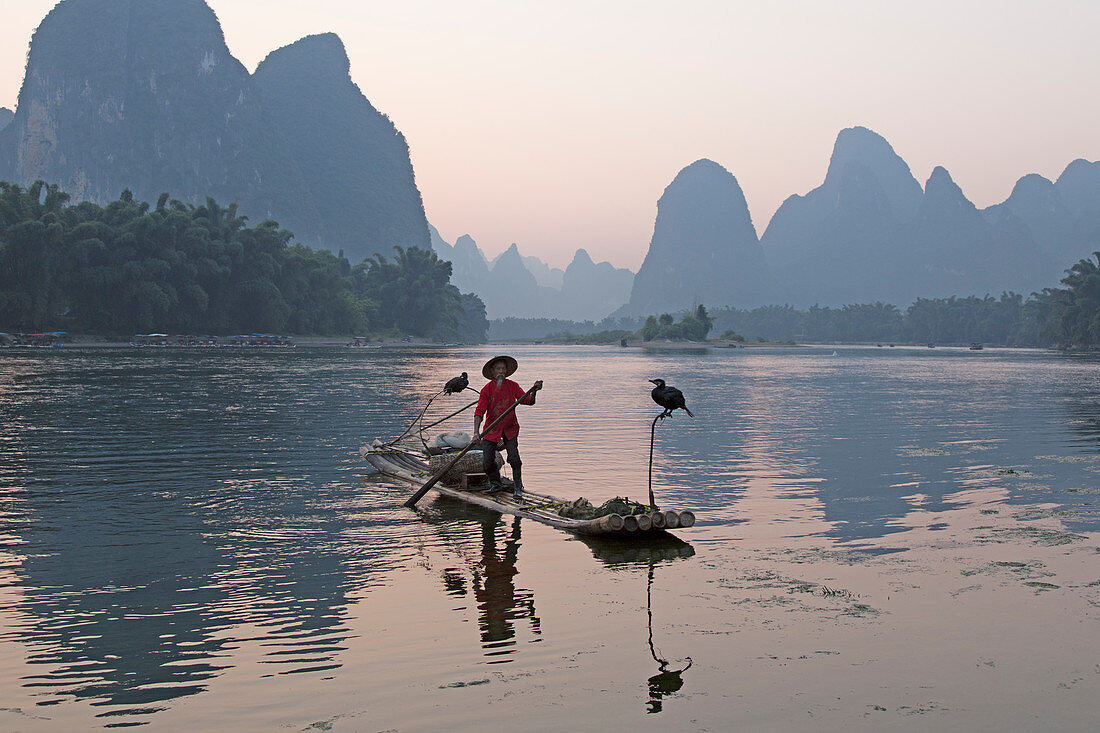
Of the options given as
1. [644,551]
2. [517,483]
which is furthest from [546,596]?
[517,483]

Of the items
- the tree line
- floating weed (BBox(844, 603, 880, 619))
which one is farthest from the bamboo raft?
the tree line

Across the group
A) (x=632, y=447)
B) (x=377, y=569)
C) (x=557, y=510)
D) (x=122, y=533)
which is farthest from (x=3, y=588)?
(x=632, y=447)

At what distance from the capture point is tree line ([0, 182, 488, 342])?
280 feet

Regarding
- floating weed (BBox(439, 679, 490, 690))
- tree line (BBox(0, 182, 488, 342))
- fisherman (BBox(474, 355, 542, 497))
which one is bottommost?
floating weed (BBox(439, 679, 490, 690))

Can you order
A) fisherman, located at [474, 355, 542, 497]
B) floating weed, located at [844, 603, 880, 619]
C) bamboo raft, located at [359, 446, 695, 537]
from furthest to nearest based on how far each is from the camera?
fisherman, located at [474, 355, 542, 497] → bamboo raft, located at [359, 446, 695, 537] → floating weed, located at [844, 603, 880, 619]

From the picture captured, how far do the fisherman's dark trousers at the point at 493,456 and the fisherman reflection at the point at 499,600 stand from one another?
76.9 inches

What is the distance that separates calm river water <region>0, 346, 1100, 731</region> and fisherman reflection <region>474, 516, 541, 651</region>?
42 millimetres

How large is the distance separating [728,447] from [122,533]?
15.4 meters

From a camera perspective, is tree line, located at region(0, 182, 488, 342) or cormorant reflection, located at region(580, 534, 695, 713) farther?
tree line, located at region(0, 182, 488, 342)

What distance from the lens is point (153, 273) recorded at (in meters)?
96.1

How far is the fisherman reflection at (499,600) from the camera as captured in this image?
768 centimetres

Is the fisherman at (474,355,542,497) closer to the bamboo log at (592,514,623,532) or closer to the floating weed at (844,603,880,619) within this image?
the bamboo log at (592,514,623,532)

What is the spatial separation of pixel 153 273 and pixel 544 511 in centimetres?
9412

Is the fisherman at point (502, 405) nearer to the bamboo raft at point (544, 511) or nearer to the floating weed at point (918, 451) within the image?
the bamboo raft at point (544, 511)
